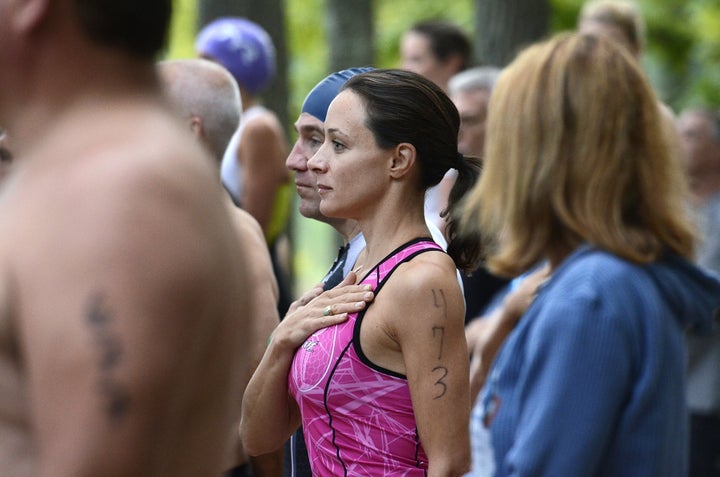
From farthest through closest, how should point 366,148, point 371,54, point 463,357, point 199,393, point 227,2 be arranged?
point 371,54 → point 227,2 → point 366,148 → point 463,357 → point 199,393

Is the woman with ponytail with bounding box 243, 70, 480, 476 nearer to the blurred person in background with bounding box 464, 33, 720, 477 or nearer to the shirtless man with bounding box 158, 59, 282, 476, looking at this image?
the blurred person in background with bounding box 464, 33, 720, 477

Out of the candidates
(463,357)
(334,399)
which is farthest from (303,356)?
(463,357)

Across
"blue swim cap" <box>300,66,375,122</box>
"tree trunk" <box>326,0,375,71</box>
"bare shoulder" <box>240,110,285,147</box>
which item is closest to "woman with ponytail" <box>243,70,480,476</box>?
"blue swim cap" <box>300,66,375,122</box>

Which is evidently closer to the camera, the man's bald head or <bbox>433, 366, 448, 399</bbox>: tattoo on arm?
<bbox>433, 366, 448, 399</bbox>: tattoo on arm

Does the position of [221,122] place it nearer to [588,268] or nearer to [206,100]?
[206,100]

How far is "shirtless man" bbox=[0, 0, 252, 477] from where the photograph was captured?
64.8 inches

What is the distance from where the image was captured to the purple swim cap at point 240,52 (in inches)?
259

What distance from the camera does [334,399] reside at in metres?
3.05

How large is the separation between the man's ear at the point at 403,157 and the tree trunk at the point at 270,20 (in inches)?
289

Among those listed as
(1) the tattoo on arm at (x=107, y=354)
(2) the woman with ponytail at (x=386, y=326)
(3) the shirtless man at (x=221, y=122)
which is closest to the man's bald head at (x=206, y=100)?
(3) the shirtless man at (x=221, y=122)

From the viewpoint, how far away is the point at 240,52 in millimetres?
6656

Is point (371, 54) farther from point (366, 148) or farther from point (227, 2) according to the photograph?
point (366, 148)

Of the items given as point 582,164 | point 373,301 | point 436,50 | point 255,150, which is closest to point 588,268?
point 582,164

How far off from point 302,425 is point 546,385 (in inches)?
49.6
